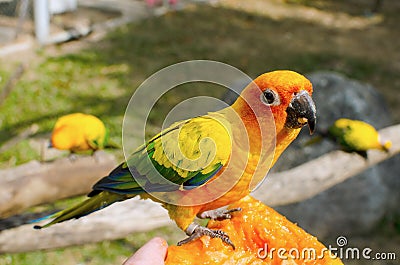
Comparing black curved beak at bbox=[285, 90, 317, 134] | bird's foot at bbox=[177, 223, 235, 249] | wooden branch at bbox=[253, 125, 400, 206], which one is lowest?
wooden branch at bbox=[253, 125, 400, 206]

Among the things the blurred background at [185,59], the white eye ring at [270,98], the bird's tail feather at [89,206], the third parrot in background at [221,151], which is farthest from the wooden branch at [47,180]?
the white eye ring at [270,98]

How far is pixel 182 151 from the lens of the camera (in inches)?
57.0

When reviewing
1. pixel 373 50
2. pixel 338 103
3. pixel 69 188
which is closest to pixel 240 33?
pixel 373 50

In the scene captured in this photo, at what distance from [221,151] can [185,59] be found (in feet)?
15.1

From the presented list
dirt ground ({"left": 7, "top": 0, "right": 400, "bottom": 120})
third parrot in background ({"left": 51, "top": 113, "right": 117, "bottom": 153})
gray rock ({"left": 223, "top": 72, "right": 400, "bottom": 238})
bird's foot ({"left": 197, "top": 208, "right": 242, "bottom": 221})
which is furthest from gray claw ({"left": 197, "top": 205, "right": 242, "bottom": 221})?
dirt ground ({"left": 7, "top": 0, "right": 400, "bottom": 120})

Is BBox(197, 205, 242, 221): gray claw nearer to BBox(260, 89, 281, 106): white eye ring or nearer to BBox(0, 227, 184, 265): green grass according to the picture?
BBox(260, 89, 281, 106): white eye ring

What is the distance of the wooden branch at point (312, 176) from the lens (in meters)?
2.31

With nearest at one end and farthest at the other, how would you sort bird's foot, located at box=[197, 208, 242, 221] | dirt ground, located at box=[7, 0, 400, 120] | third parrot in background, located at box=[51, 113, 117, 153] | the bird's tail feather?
bird's foot, located at box=[197, 208, 242, 221]
the bird's tail feather
third parrot in background, located at box=[51, 113, 117, 153]
dirt ground, located at box=[7, 0, 400, 120]

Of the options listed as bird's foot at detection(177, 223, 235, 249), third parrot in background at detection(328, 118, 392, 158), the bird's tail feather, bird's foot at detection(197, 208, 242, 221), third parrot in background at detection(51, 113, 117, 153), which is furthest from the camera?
third parrot in background at detection(328, 118, 392, 158)

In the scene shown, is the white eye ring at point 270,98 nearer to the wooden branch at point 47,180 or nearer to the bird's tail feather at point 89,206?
the bird's tail feather at point 89,206

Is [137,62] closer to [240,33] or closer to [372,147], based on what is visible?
[240,33]

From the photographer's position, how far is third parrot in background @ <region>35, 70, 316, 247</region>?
1311 mm

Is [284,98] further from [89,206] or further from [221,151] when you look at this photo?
[89,206]

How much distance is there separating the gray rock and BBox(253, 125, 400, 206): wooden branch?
19.3 inches
